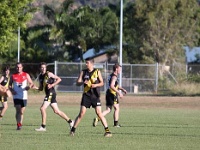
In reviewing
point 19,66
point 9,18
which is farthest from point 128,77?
point 19,66

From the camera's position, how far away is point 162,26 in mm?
59188

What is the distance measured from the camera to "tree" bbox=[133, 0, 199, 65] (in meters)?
59.1

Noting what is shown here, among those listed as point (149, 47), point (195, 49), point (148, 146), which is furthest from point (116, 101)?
point (195, 49)

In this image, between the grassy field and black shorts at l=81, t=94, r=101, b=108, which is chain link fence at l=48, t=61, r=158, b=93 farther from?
black shorts at l=81, t=94, r=101, b=108

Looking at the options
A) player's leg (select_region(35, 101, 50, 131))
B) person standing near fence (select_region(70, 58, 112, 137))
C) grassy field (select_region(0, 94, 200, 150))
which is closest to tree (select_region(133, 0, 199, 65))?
grassy field (select_region(0, 94, 200, 150))

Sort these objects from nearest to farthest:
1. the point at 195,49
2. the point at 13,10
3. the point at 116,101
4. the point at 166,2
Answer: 1. the point at 116,101
2. the point at 13,10
3. the point at 166,2
4. the point at 195,49

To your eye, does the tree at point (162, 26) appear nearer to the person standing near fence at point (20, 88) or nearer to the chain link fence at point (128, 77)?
the chain link fence at point (128, 77)

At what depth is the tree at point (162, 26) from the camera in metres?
59.1

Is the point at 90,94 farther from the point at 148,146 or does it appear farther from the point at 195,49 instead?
the point at 195,49

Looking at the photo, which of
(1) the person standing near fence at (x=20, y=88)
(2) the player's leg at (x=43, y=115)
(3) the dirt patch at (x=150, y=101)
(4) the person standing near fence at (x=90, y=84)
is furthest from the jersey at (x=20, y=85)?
(3) the dirt patch at (x=150, y=101)

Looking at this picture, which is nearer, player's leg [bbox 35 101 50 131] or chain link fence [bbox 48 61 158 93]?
player's leg [bbox 35 101 50 131]

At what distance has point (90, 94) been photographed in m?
17.6

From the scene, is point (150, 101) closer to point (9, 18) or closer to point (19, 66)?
point (9, 18)

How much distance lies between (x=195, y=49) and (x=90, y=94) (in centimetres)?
5279
